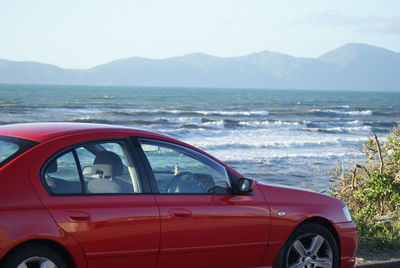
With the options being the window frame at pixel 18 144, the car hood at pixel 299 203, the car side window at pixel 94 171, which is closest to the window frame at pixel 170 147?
the car side window at pixel 94 171

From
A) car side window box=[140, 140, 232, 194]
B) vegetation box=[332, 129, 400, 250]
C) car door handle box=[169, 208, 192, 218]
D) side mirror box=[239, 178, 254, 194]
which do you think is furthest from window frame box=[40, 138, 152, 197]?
vegetation box=[332, 129, 400, 250]

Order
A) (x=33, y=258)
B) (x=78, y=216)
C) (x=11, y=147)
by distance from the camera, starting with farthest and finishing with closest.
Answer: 1. (x=11, y=147)
2. (x=78, y=216)
3. (x=33, y=258)

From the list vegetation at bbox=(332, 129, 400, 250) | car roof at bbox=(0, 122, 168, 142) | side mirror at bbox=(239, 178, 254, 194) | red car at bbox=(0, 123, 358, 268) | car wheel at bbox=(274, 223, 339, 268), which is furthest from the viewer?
vegetation at bbox=(332, 129, 400, 250)

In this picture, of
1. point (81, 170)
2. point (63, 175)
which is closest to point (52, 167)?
point (63, 175)

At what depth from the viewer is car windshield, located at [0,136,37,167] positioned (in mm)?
4473

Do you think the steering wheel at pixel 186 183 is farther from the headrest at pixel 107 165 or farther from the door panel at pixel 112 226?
the headrest at pixel 107 165

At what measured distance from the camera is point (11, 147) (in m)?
4.59

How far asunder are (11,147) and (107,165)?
Result: 72 cm

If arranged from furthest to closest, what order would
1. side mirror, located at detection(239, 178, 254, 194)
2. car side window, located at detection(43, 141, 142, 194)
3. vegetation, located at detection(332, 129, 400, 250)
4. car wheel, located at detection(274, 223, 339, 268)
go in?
1. vegetation, located at detection(332, 129, 400, 250)
2. car wheel, located at detection(274, 223, 339, 268)
3. side mirror, located at detection(239, 178, 254, 194)
4. car side window, located at detection(43, 141, 142, 194)

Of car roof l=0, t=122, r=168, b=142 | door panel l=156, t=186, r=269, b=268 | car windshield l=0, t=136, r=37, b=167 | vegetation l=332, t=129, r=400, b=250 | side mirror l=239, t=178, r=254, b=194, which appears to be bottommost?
vegetation l=332, t=129, r=400, b=250

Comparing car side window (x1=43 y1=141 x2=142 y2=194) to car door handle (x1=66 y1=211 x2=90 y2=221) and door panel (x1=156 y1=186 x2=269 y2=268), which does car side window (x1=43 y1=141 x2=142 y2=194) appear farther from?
door panel (x1=156 y1=186 x2=269 y2=268)

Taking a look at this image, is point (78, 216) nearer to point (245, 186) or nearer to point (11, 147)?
point (11, 147)

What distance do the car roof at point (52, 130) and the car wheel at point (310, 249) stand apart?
1.41 meters

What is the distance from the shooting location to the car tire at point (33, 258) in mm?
4172
